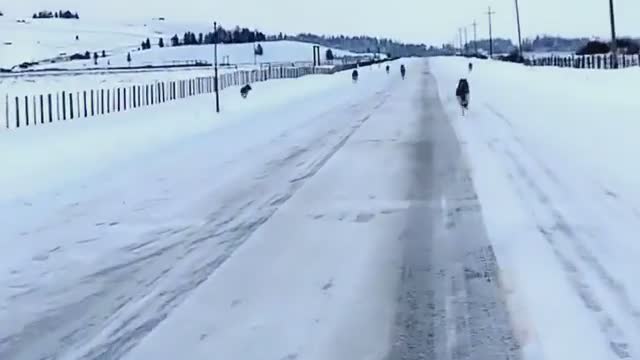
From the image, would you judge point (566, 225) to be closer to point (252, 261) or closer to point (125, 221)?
point (252, 261)

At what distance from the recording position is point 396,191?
13719 millimetres

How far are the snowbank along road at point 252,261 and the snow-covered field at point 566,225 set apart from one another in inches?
10.4

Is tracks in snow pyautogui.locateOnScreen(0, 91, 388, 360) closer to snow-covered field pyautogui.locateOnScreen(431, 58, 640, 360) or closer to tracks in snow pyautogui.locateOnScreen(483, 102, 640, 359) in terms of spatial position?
snow-covered field pyautogui.locateOnScreen(431, 58, 640, 360)

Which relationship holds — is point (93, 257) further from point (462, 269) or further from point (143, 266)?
point (462, 269)

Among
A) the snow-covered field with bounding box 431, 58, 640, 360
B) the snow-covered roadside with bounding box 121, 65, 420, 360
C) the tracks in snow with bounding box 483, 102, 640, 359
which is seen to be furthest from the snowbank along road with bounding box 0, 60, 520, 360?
the tracks in snow with bounding box 483, 102, 640, 359

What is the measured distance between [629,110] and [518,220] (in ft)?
58.8

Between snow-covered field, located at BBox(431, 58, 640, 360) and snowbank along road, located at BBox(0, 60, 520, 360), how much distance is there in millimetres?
263

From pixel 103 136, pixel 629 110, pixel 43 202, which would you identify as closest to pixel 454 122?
pixel 629 110

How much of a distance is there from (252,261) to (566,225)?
346cm

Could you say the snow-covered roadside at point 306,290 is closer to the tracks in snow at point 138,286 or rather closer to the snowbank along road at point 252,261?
the snowbank along road at point 252,261

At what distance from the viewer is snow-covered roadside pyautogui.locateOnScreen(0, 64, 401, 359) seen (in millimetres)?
7176

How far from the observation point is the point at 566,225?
10.6 meters

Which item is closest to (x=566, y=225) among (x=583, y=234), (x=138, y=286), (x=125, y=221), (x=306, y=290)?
(x=583, y=234)

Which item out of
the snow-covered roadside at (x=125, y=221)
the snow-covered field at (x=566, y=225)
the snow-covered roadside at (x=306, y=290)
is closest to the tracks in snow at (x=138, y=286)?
the snow-covered roadside at (x=125, y=221)
